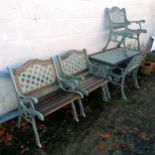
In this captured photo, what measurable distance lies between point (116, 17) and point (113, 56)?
902 mm

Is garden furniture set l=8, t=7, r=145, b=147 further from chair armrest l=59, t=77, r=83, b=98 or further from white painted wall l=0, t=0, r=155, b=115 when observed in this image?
white painted wall l=0, t=0, r=155, b=115

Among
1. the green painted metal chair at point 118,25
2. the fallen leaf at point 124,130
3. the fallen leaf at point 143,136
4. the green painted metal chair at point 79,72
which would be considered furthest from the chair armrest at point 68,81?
the green painted metal chair at point 118,25

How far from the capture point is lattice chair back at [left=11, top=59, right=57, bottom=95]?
9.60 ft

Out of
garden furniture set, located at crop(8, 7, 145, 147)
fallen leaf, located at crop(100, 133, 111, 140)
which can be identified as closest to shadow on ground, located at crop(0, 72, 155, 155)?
fallen leaf, located at crop(100, 133, 111, 140)

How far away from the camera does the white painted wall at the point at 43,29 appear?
294cm

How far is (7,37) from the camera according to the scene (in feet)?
9.61

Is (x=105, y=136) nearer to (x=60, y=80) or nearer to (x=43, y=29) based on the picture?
(x=60, y=80)

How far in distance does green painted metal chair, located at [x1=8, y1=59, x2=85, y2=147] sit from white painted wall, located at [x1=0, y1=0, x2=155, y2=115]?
25 centimetres

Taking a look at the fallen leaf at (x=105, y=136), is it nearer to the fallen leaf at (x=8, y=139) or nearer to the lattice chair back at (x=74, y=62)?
the lattice chair back at (x=74, y=62)

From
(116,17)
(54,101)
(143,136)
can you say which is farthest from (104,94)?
(116,17)

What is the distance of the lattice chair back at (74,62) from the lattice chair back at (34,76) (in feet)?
0.99

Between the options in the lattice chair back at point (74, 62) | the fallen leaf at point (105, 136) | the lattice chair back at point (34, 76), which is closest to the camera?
the lattice chair back at point (34, 76)

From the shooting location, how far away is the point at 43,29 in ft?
11.0

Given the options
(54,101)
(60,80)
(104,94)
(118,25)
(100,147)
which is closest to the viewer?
(100,147)
